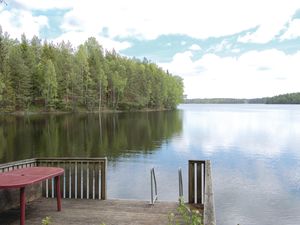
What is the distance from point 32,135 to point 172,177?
17.9 m

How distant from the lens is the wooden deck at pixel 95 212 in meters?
5.44

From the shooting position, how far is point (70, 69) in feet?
213

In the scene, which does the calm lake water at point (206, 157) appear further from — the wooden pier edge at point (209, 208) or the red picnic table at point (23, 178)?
the red picnic table at point (23, 178)

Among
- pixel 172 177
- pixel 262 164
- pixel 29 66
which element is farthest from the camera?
pixel 29 66

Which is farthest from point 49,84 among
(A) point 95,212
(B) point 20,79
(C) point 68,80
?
(A) point 95,212

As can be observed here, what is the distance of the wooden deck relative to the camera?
214 inches

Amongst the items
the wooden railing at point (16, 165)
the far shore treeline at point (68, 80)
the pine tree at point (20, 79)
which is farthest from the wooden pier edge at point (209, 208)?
the pine tree at point (20, 79)

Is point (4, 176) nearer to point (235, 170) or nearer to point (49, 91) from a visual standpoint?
point (235, 170)

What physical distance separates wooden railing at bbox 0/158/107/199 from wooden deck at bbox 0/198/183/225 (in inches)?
7.5

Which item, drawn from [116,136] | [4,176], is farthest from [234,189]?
[116,136]

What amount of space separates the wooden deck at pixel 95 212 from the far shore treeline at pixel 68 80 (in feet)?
146

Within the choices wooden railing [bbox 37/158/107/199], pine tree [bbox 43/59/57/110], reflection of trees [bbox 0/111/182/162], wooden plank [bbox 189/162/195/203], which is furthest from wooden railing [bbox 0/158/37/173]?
pine tree [bbox 43/59/57/110]

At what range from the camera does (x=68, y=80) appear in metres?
63.7

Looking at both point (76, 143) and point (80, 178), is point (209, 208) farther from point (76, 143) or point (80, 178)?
point (76, 143)
